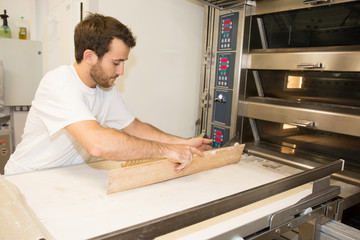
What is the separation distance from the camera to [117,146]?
1138 mm

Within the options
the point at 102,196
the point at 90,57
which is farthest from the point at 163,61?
the point at 102,196

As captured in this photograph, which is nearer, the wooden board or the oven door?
the wooden board

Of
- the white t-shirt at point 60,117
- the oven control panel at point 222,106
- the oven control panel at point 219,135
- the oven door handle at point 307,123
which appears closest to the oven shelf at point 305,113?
the oven door handle at point 307,123

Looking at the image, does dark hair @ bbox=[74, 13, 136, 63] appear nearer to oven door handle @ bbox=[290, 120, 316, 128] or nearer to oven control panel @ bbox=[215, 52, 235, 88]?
oven control panel @ bbox=[215, 52, 235, 88]

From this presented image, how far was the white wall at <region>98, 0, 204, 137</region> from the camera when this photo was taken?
7.12ft

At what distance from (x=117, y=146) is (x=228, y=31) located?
1.51 metres

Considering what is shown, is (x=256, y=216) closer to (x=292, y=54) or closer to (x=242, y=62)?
(x=292, y=54)

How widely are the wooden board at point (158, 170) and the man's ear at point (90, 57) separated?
58 cm

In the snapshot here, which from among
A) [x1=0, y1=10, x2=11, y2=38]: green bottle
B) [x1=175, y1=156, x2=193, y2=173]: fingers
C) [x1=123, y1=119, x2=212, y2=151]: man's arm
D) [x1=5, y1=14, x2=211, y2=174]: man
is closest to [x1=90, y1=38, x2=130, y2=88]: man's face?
[x1=5, y1=14, x2=211, y2=174]: man

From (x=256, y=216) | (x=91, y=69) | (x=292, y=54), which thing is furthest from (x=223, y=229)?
(x=292, y=54)

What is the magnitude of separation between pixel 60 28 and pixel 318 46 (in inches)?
74.9

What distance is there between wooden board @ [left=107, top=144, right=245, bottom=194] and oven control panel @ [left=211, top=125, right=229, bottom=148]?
82 centimetres

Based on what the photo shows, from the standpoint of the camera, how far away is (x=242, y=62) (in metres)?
2.13

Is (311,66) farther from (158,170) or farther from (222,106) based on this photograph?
(158,170)
